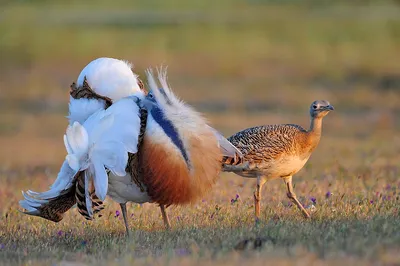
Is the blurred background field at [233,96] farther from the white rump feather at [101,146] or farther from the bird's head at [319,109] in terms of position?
the bird's head at [319,109]

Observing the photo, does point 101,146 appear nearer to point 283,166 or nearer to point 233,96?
point 283,166

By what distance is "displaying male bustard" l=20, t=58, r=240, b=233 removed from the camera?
5.84m

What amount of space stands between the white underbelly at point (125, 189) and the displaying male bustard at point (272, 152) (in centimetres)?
80

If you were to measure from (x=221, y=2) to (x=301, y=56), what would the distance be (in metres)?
20.3

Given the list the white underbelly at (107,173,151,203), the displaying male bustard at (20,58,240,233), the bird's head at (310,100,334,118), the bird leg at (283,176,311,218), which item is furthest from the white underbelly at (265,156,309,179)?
the white underbelly at (107,173,151,203)

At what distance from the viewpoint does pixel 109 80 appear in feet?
21.5

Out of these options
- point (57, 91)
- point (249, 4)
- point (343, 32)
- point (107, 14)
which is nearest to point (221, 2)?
point (249, 4)

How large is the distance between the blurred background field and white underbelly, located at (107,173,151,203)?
1.09 ft

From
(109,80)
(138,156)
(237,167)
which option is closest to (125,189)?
(138,156)

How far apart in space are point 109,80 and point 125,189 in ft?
3.04

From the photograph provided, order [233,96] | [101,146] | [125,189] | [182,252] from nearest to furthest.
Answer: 1. [182,252]
2. [101,146]
3. [125,189]
4. [233,96]

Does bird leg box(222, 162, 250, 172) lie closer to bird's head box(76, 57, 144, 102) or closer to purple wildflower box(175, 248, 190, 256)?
bird's head box(76, 57, 144, 102)

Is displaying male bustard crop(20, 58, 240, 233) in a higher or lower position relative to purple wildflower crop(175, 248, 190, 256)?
higher

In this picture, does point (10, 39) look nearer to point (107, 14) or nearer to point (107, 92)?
point (107, 14)
